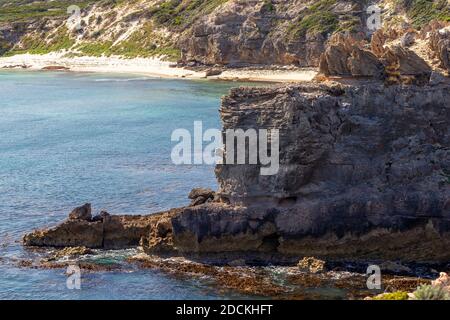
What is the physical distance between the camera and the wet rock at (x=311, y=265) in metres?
28.7

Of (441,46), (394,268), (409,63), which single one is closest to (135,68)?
(441,46)

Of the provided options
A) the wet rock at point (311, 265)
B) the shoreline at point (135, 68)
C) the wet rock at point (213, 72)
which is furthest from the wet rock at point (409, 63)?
the wet rock at point (213, 72)

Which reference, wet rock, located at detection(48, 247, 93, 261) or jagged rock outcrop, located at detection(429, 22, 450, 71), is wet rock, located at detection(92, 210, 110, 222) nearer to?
wet rock, located at detection(48, 247, 93, 261)

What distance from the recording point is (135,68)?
10712 cm

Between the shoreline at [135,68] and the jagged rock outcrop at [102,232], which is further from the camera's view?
the shoreline at [135,68]

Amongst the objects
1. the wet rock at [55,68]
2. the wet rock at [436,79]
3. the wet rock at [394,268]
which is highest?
the wet rock at [436,79]

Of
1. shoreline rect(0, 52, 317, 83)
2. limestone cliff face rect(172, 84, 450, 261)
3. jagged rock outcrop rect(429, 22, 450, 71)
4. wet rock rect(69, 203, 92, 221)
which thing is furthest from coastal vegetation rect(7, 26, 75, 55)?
limestone cliff face rect(172, 84, 450, 261)

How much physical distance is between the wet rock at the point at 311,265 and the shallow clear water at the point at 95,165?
3781 mm

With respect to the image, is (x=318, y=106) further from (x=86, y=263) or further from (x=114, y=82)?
(x=114, y=82)

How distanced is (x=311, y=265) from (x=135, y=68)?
266 feet

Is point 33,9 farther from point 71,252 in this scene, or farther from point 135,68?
point 71,252

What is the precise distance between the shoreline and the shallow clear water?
16.9 ft

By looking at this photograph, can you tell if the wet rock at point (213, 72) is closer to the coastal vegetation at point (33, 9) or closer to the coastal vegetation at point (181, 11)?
the coastal vegetation at point (181, 11)

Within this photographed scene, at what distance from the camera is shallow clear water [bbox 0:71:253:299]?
28.5 meters
